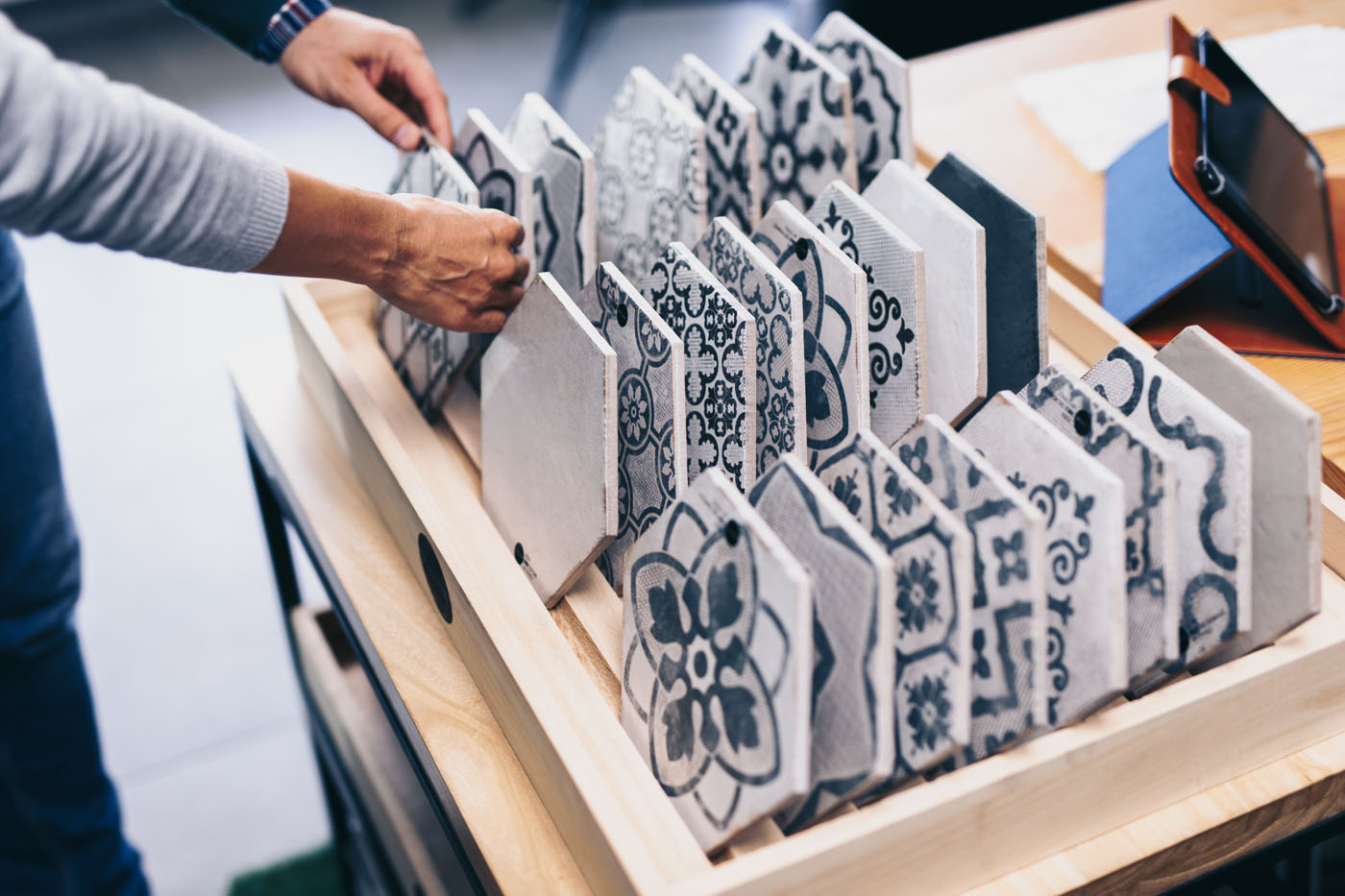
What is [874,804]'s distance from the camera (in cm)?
72

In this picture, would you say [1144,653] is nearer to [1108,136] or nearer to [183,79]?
[1108,136]

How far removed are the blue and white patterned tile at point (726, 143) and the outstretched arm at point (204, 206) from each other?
0.23m

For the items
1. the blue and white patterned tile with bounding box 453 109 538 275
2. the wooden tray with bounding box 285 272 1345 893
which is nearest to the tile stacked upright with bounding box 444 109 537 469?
the blue and white patterned tile with bounding box 453 109 538 275

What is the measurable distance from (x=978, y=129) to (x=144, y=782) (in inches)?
60.8

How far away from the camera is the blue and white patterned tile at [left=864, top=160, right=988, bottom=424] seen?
34.9 inches

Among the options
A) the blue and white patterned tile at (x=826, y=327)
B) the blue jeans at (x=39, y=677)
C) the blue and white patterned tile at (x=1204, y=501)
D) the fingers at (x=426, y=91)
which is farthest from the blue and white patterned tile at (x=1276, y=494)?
the blue jeans at (x=39, y=677)

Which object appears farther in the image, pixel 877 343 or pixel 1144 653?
pixel 877 343

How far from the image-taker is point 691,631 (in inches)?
30.6

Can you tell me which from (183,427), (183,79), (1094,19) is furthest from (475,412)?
(183,79)

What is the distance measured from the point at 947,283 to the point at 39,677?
3.69ft

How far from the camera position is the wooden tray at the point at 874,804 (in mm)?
711

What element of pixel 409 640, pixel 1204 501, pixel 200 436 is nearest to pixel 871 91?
pixel 1204 501

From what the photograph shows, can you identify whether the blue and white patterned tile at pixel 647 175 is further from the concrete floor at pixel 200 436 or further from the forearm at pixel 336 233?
the concrete floor at pixel 200 436

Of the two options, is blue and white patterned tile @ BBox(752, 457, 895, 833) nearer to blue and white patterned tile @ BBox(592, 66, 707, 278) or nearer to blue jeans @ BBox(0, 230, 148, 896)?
blue and white patterned tile @ BBox(592, 66, 707, 278)
